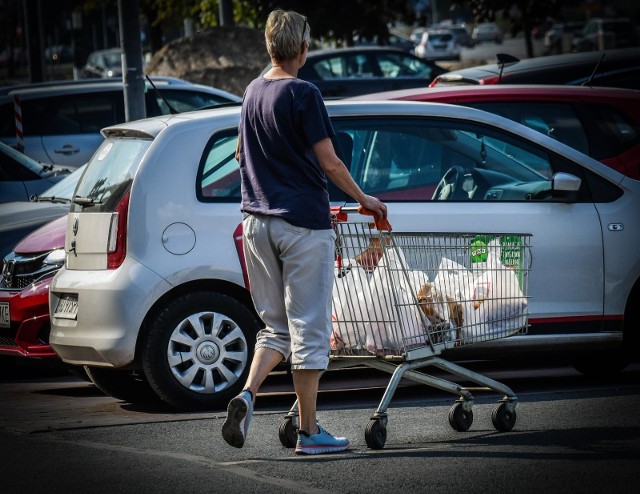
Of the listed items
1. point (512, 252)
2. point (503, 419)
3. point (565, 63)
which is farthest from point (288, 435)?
point (565, 63)

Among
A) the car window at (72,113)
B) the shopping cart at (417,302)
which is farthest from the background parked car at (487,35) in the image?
the shopping cart at (417,302)

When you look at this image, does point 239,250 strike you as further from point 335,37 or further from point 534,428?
point 335,37

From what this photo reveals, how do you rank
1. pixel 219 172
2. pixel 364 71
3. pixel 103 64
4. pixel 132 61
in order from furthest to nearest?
pixel 103 64, pixel 364 71, pixel 132 61, pixel 219 172

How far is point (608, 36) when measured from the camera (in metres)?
54.5

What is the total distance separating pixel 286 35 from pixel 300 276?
1.02m

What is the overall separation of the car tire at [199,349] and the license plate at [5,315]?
1.75 metres

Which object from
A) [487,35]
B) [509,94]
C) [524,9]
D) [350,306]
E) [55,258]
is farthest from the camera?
[487,35]

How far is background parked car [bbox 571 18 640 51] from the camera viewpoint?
54781mm

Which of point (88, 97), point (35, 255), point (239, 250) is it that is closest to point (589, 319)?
point (239, 250)

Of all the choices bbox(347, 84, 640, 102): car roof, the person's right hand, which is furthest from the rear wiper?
bbox(347, 84, 640, 102): car roof

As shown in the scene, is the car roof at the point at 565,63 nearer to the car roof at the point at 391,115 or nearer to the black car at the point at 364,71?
the car roof at the point at 391,115

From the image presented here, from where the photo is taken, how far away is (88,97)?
53.5ft

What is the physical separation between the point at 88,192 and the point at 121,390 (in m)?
1.17

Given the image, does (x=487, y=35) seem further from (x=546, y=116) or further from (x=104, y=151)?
(x=104, y=151)
